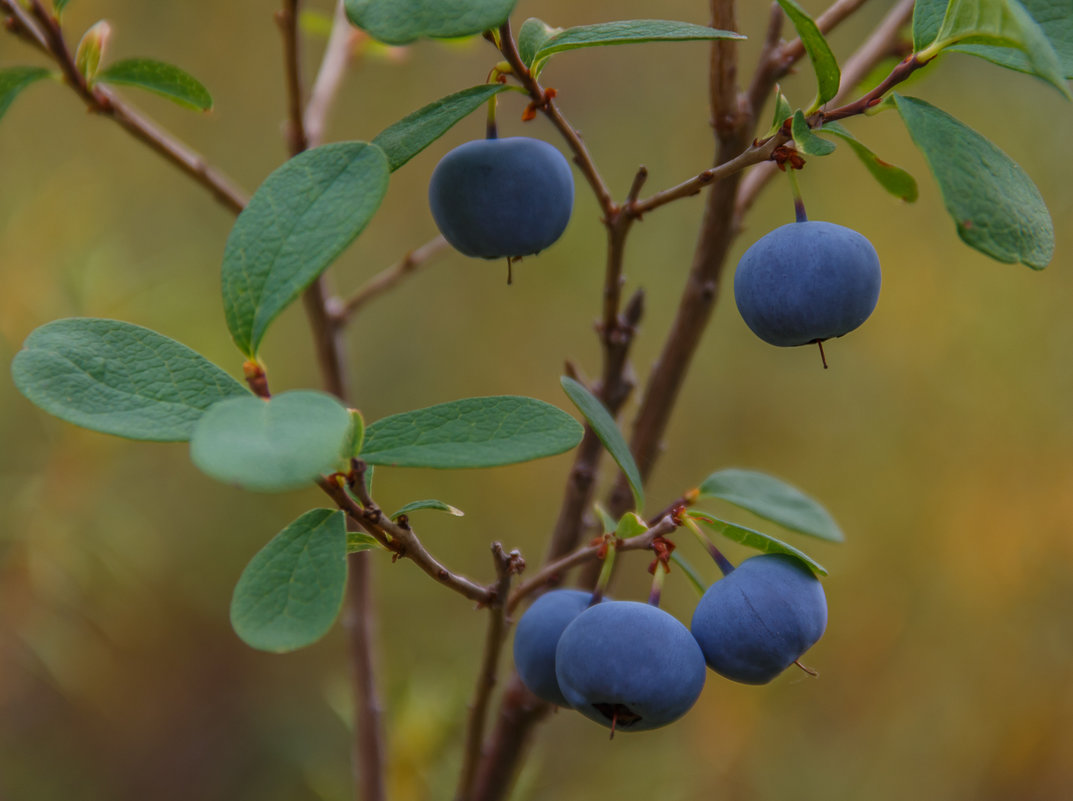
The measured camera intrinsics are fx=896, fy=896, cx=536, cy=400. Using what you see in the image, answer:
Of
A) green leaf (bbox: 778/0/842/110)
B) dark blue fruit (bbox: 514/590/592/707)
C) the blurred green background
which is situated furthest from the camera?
the blurred green background

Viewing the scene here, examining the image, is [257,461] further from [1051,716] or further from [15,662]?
[1051,716]

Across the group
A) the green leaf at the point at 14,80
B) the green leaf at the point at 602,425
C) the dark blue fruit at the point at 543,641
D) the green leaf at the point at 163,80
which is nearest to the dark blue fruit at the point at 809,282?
the green leaf at the point at 602,425

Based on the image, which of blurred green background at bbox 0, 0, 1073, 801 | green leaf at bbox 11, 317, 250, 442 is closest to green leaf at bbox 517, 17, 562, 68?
green leaf at bbox 11, 317, 250, 442

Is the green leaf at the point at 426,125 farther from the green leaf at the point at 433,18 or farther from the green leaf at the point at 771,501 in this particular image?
the green leaf at the point at 771,501

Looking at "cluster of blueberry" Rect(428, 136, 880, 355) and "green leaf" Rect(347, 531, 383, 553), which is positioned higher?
"cluster of blueberry" Rect(428, 136, 880, 355)

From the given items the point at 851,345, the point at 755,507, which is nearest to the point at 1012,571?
the point at 851,345

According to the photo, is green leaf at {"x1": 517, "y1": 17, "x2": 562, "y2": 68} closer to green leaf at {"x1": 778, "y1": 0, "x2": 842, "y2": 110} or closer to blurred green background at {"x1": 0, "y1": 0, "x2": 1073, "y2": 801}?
green leaf at {"x1": 778, "y1": 0, "x2": 842, "y2": 110}

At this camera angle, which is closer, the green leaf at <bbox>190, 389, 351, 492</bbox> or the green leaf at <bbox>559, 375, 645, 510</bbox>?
the green leaf at <bbox>190, 389, 351, 492</bbox>
